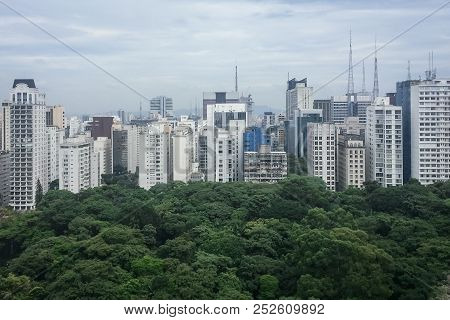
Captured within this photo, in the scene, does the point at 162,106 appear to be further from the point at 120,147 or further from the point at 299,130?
the point at 299,130

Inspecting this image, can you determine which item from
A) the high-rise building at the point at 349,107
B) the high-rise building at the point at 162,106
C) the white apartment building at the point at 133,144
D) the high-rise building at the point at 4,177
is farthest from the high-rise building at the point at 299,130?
the high-rise building at the point at 4,177

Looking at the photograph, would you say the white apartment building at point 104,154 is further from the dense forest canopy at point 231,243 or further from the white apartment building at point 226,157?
the white apartment building at point 226,157

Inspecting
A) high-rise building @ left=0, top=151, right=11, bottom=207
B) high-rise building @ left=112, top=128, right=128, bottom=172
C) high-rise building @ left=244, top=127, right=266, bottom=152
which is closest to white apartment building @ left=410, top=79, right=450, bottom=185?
high-rise building @ left=244, top=127, right=266, bottom=152

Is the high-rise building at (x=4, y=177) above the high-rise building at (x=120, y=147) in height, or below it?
below

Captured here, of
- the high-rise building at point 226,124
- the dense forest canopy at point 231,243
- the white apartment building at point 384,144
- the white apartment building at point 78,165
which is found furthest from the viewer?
the white apartment building at point 78,165

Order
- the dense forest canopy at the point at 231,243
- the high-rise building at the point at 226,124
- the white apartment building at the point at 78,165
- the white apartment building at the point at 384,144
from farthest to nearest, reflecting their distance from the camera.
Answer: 1. the white apartment building at the point at 78,165
2. the white apartment building at the point at 384,144
3. the high-rise building at the point at 226,124
4. the dense forest canopy at the point at 231,243

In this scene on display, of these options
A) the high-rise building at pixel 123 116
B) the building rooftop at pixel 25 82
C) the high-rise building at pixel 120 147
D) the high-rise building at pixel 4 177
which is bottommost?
the high-rise building at pixel 4 177

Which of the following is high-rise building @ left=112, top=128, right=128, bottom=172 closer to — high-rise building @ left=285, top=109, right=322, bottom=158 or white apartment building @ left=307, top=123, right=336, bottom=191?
high-rise building @ left=285, top=109, right=322, bottom=158

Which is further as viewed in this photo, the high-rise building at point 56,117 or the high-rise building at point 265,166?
the high-rise building at point 56,117
